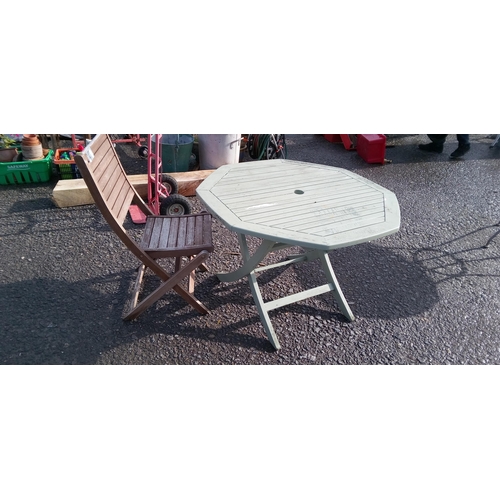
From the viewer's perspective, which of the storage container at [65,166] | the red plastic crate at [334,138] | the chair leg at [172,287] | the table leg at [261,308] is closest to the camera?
the chair leg at [172,287]

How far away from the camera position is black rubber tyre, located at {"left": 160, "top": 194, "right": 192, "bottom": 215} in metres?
3.55

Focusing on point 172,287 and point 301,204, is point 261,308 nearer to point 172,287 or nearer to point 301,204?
point 172,287

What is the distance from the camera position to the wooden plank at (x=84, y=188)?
3.84 metres

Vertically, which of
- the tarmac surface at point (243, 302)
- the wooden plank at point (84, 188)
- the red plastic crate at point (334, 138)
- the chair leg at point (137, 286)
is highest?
the red plastic crate at point (334, 138)

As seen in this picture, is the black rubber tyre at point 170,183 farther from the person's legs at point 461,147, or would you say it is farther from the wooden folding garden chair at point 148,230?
the person's legs at point 461,147

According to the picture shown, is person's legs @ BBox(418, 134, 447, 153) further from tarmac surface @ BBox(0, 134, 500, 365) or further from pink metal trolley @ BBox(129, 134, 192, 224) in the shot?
pink metal trolley @ BBox(129, 134, 192, 224)

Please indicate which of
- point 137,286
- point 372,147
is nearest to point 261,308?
point 137,286

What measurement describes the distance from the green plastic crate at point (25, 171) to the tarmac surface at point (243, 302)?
0.77 ft

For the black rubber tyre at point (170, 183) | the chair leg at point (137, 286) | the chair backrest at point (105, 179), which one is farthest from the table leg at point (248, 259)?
the black rubber tyre at point (170, 183)

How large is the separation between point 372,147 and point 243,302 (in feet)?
12.1

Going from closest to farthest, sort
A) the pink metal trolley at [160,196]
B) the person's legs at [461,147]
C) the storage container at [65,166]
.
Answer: the pink metal trolley at [160,196], the storage container at [65,166], the person's legs at [461,147]

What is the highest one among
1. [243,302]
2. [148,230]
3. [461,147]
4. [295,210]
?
[295,210]

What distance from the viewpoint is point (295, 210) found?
2.23 m

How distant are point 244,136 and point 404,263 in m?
3.13
